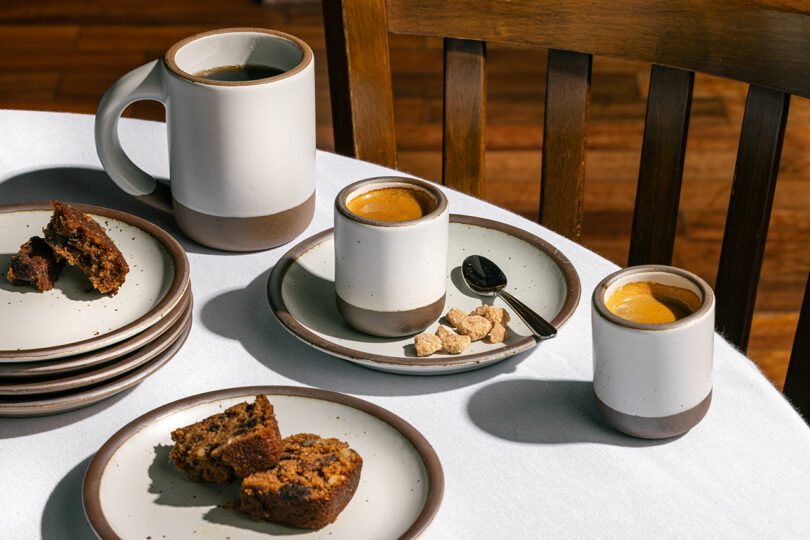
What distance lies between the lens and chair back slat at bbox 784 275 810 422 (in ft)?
3.04

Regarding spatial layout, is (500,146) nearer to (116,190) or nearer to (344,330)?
(116,190)

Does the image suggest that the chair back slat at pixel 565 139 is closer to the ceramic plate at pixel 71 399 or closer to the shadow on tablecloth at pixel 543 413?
the shadow on tablecloth at pixel 543 413

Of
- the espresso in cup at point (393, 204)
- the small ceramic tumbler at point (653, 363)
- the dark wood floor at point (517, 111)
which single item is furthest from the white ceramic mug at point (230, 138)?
the dark wood floor at point (517, 111)

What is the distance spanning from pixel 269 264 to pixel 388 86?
0.33m

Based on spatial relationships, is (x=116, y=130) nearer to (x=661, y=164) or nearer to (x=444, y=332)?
(x=444, y=332)

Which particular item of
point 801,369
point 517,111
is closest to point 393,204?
point 801,369

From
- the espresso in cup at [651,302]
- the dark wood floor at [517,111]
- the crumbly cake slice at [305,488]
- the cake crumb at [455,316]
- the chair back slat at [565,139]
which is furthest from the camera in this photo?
the dark wood floor at [517,111]

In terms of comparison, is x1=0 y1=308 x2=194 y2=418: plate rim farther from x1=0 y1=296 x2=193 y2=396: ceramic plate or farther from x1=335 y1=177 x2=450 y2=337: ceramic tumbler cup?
x1=335 y1=177 x2=450 y2=337: ceramic tumbler cup

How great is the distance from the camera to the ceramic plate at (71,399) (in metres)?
0.67

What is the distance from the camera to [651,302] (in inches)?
27.0

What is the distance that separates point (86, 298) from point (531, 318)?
35 cm

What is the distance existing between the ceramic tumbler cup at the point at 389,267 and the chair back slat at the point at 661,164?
12.7 inches

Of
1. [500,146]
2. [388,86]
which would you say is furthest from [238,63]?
[500,146]

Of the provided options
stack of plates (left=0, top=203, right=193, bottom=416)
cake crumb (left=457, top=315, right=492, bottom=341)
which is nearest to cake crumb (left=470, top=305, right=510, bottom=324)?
cake crumb (left=457, top=315, right=492, bottom=341)
